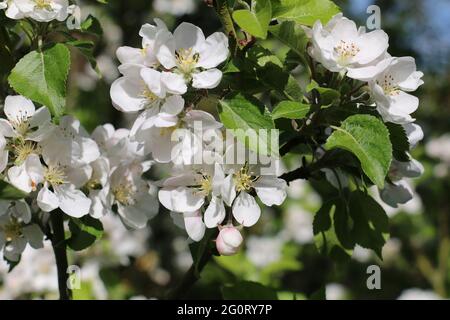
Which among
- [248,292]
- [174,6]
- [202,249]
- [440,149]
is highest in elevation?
[202,249]

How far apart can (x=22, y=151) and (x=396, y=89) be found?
2.28 ft

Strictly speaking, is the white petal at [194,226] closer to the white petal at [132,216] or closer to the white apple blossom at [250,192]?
the white apple blossom at [250,192]

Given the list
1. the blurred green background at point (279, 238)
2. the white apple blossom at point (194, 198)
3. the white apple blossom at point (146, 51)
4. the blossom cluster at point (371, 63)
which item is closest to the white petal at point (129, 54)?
the white apple blossom at point (146, 51)

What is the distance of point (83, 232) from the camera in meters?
1.51

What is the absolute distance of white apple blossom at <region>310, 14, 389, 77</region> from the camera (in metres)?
1.33

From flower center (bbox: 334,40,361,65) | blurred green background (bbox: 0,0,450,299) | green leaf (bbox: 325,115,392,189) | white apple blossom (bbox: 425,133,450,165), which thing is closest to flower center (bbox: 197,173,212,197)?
green leaf (bbox: 325,115,392,189)

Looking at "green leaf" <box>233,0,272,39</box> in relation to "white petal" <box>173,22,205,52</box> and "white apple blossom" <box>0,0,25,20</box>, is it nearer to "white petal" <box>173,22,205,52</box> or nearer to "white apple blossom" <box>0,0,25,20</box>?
"white petal" <box>173,22,205,52</box>

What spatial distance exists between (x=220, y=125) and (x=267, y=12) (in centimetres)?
21

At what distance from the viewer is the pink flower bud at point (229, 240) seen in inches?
51.7

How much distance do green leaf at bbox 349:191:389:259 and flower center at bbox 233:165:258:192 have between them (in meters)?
0.36

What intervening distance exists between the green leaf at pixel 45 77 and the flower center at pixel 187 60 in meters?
0.22

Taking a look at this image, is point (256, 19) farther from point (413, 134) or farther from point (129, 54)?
point (413, 134)

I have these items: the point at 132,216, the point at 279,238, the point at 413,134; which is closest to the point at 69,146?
the point at 132,216

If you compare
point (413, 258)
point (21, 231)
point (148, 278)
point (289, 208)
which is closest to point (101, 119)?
point (148, 278)
